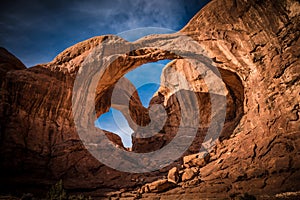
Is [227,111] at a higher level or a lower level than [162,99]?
Result: lower

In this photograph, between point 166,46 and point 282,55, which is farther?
point 166,46

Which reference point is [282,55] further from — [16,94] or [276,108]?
[16,94]

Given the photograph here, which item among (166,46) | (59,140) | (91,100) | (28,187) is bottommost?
(28,187)

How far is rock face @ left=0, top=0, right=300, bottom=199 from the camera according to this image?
1071 centimetres

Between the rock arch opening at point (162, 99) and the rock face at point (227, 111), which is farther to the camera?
the rock arch opening at point (162, 99)

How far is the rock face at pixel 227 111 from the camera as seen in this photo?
1071 cm

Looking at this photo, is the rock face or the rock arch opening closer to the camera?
the rock face

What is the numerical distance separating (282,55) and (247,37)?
2.40 m

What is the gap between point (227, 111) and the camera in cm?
2067

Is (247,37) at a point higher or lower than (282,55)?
higher

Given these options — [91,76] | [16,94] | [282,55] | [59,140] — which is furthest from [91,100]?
[282,55]

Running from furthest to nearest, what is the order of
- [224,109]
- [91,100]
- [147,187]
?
[224,109] → [91,100] → [147,187]

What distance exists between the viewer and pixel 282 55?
1175 centimetres

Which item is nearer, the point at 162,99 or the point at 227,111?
the point at 227,111
